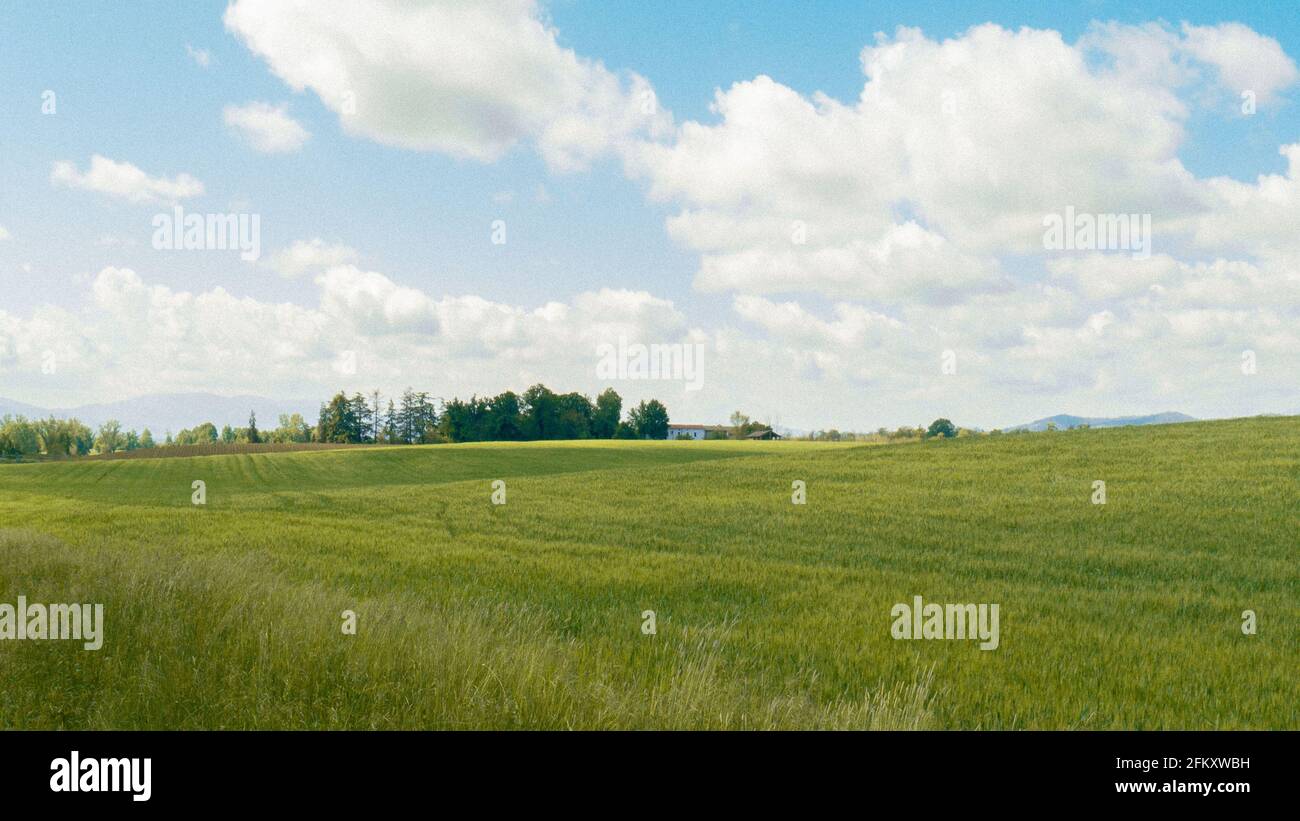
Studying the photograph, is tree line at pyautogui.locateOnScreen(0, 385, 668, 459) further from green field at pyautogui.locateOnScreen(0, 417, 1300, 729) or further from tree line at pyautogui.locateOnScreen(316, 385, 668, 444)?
green field at pyautogui.locateOnScreen(0, 417, 1300, 729)

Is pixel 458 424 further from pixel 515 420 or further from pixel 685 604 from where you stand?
pixel 685 604

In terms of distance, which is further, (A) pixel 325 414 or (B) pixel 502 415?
A: (A) pixel 325 414

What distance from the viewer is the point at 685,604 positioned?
12.5 meters

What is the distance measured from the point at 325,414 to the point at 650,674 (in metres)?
174

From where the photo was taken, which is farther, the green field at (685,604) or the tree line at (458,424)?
the tree line at (458,424)

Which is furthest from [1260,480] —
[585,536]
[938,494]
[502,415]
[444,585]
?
[502,415]

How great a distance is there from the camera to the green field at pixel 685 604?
5.98 m
